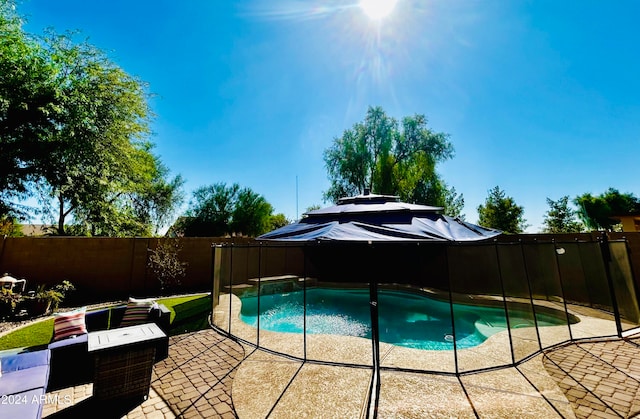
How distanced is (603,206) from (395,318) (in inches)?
1780

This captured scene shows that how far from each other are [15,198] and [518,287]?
19.0 metres

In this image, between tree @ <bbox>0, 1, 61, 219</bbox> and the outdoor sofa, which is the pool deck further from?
tree @ <bbox>0, 1, 61, 219</bbox>

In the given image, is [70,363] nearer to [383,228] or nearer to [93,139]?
[383,228]

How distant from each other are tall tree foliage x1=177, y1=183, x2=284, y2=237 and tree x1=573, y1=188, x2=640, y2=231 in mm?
43138

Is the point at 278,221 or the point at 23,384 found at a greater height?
the point at 278,221

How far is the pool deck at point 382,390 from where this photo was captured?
2771 millimetres

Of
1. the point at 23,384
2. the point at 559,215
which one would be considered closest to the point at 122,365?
the point at 23,384

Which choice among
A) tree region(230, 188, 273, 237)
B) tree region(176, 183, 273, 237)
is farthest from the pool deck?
tree region(176, 183, 273, 237)

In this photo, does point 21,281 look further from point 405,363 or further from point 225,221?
point 225,221

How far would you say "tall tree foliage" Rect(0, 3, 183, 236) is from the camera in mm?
9297

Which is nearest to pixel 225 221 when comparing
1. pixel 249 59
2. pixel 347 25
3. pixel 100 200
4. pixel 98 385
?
pixel 100 200

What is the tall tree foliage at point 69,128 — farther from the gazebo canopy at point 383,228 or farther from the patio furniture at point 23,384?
the gazebo canopy at point 383,228

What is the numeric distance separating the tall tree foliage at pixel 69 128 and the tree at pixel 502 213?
2394 centimetres

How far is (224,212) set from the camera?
86.3 ft
